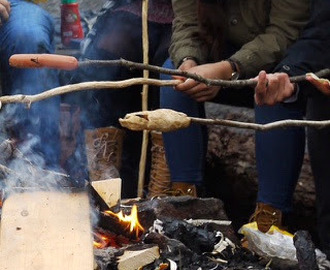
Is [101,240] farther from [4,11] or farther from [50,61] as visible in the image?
[4,11]

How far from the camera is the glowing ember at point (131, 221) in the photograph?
291cm

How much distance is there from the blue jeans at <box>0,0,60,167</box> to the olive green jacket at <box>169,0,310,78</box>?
75 cm

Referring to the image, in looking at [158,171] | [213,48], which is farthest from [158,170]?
[213,48]

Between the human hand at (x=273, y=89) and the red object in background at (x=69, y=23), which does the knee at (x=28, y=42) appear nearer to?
the red object in background at (x=69, y=23)

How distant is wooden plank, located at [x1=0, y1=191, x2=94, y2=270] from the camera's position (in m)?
2.29

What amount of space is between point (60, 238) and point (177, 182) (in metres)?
1.18

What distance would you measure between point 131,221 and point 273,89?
735 mm

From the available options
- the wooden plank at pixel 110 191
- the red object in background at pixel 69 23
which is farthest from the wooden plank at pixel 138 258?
the red object in background at pixel 69 23

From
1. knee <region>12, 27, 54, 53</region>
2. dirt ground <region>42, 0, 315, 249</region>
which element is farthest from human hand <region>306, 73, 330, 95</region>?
knee <region>12, 27, 54, 53</region>

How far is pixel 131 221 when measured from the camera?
2939 mm

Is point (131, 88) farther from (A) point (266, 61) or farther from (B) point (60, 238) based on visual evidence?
(B) point (60, 238)

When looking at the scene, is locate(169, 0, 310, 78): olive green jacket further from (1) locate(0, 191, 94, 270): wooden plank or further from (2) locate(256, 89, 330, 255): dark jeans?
(1) locate(0, 191, 94, 270): wooden plank

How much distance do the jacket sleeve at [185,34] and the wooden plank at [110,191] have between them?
30.2 inches

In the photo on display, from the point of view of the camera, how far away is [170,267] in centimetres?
263
